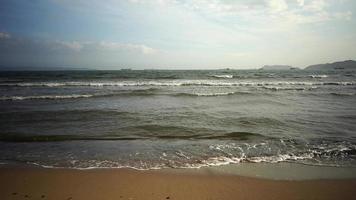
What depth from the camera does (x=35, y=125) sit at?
33.3 ft

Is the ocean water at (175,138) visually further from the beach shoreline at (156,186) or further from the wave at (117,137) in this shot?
the beach shoreline at (156,186)

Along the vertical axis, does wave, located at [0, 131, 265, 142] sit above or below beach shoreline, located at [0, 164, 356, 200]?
above

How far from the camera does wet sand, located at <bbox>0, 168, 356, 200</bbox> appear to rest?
4496mm

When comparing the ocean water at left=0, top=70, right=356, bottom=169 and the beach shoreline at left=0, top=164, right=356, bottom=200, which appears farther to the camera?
the ocean water at left=0, top=70, right=356, bottom=169

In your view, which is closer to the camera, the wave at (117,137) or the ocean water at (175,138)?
the ocean water at (175,138)

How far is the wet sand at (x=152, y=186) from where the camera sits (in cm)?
450

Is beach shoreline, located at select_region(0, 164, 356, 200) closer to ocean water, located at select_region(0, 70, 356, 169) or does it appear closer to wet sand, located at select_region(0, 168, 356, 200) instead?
wet sand, located at select_region(0, 168, 356, 200)

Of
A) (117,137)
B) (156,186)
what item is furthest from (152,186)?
(117,137)

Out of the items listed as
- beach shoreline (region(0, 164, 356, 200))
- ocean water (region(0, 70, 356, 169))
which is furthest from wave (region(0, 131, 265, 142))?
beach shoreline (region(0, 164, 356, 200))

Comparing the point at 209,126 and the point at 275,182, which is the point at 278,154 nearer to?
the point at 275,182

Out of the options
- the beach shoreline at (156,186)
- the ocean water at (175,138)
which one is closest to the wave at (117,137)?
the ocean water at (175,138)

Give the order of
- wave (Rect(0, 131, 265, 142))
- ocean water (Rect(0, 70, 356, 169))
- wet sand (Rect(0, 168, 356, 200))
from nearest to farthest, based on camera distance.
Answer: wet sand (Rect(0, 168, 356, 200)) → ocean water (Rect(0, 70, 356, 169)) → wave (Rect(0, 131, 265, 142))

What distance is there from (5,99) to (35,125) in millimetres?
11011

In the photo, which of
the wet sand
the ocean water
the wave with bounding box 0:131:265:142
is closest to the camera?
the wet sand
